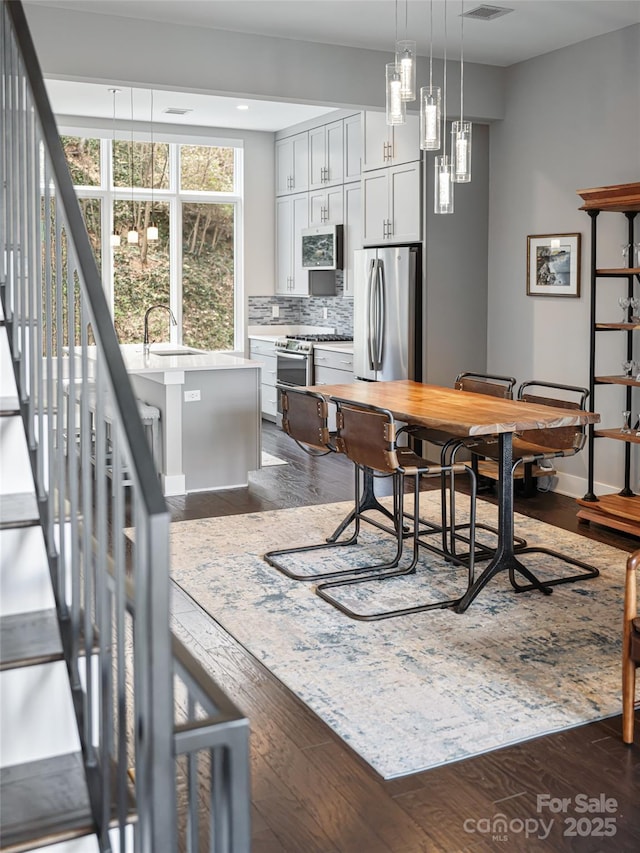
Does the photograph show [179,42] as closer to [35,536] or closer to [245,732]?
[35,536]

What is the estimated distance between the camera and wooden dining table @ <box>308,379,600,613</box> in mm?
4023

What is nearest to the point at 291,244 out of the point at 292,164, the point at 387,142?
the point at 292,164

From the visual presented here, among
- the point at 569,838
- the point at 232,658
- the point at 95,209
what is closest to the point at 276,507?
the point at 232,658

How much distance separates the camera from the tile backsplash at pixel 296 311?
9445 mm

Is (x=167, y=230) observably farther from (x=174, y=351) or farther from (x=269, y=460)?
(x=269, y=460)

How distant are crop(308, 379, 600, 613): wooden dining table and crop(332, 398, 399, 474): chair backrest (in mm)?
87

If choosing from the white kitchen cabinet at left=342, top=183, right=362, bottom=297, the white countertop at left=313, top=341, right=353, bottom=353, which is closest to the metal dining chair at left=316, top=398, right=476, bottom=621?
the white countertop at left=313, top=341, right=353, bottom=353

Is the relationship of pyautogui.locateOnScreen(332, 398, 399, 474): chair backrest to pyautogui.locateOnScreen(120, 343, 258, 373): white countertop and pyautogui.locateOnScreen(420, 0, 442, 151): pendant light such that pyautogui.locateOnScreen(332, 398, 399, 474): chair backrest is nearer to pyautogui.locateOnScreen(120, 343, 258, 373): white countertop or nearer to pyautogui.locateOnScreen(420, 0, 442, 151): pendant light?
pyautogui.locateOnScreen(420, 0, 442, 151): pendant light

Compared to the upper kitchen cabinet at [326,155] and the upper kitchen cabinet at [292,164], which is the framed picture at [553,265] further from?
the upper kitchen cabinet at [292,164]

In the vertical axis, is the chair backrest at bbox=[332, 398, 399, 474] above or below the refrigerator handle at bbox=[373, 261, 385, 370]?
below

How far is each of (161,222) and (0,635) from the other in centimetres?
800

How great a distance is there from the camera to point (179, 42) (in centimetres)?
548

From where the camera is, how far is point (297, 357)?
346 inches

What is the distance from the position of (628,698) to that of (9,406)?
6.70ft
